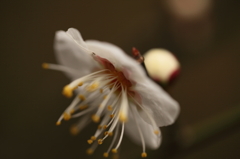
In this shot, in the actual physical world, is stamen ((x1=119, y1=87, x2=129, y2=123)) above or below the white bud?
above

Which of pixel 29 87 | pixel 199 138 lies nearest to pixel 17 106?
pixel 29 87

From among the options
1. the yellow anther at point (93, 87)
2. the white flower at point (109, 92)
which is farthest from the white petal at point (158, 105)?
the yellow anther at point (93, 87)

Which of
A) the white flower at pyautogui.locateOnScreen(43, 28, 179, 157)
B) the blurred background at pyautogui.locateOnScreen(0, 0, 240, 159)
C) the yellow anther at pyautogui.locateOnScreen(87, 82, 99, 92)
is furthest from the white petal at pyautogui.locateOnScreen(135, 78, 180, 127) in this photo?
the blurred background at pyautogui.locateOnScreen(0, 0, 240, 159)

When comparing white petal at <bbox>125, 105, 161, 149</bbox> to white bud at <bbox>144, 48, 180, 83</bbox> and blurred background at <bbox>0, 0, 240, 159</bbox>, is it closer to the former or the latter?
white bud at <bbox>144, 48, 180, 83</bbox>

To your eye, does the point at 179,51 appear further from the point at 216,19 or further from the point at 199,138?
the point at 199,138

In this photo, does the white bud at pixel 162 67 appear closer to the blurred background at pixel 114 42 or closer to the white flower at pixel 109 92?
the white flower at pixel 109 92

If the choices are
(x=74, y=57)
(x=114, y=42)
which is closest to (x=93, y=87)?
(x=74, y=57)

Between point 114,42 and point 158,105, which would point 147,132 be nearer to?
point 158,105

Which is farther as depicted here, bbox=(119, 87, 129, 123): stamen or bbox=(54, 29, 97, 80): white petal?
bbox=(54, 29, 97, 80): white petal
